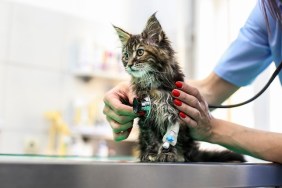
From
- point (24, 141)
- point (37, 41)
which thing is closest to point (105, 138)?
point (24, 141)

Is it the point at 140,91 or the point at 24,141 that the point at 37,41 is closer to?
the point at 24,141

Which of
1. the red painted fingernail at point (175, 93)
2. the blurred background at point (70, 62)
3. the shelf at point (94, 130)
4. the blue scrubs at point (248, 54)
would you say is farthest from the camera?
the shelf at point (94, 130)

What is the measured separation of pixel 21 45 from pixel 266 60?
1715mm

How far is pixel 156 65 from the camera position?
68 centimetres

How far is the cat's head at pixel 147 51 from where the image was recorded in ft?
2.19

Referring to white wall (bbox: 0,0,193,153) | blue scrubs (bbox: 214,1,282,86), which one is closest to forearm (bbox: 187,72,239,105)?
blue scrubs (bbox: 214,1,282,86)

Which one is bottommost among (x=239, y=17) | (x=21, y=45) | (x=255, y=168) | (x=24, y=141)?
(x=24, y=141)

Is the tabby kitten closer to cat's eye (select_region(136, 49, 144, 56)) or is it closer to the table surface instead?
cat's eye (select_region(136, 49, 144, 56))

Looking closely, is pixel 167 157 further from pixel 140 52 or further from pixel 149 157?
pixel 140 52

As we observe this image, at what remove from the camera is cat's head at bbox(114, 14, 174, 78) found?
26.3 inches

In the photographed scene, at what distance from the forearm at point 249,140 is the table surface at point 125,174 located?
49 millimetres

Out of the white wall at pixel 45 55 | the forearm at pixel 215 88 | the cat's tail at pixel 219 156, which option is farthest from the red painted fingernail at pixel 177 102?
the white wall at pixel 45 55

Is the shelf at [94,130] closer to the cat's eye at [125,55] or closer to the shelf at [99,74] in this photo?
the shelf at [99,74]

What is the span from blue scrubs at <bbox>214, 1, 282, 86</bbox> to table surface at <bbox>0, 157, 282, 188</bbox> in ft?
1.60
